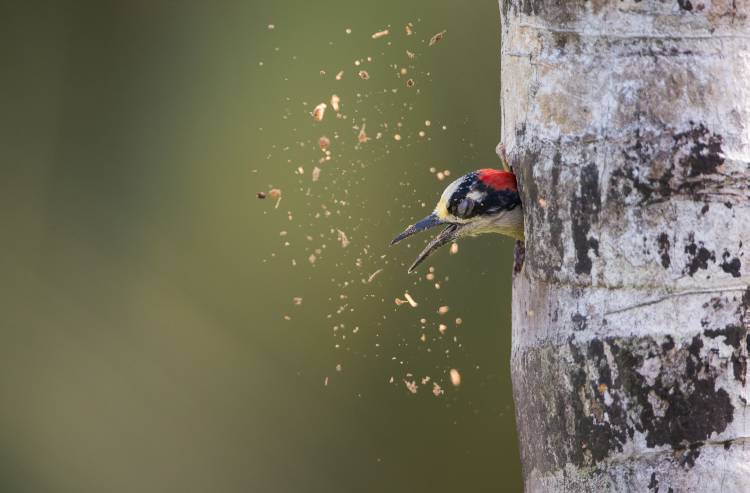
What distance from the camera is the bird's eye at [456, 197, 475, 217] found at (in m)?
2.09

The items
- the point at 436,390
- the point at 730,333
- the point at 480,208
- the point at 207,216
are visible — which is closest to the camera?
the point at 730,333

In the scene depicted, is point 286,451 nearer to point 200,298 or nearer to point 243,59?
point 200,298

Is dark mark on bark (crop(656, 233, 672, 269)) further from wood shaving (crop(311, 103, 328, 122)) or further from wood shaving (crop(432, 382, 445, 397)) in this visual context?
wood shaving (crop(432, 382, 445, 397))

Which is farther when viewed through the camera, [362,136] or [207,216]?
[207,216]

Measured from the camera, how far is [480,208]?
2.03 m

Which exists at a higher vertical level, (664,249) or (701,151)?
(701,151)

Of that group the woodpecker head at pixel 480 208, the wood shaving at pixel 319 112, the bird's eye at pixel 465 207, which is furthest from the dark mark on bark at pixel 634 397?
the wood shaving at pixel 319 112

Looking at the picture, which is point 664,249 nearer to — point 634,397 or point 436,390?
point 634,397

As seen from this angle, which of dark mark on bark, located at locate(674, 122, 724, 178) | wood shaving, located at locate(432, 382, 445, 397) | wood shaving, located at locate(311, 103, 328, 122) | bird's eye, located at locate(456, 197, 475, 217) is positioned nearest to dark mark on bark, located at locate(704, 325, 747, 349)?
dark mark on bark, located at locate(674, 122, 724, 178)

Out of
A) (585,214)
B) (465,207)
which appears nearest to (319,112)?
(465,207)

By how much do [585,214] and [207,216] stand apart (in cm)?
298

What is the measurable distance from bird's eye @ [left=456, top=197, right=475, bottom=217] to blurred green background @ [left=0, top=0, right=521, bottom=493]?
6.98 ft

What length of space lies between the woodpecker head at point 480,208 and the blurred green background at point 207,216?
2.07m

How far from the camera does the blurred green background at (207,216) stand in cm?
429
